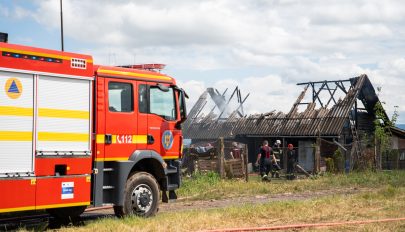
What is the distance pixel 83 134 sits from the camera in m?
11.0

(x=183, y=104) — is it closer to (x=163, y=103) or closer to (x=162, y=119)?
(x=163, y=103)

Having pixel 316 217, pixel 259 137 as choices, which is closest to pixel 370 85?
pixel 259 137

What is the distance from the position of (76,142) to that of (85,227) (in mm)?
1595

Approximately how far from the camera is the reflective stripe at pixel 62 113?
1036 centimetres

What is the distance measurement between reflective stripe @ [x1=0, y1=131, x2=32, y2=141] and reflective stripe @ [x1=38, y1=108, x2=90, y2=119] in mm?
450

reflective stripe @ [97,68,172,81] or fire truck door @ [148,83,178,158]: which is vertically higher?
reflective stripe @ [97,68,172,81]

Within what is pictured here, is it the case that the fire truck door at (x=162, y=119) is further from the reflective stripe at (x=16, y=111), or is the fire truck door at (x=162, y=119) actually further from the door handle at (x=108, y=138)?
the reflective stripe at (x=16, y=111)

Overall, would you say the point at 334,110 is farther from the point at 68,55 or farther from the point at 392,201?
the point at 68,55

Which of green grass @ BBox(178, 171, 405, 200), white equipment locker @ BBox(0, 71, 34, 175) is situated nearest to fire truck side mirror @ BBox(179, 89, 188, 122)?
white equipment locker @ BBox(0, 71, 34, 175)

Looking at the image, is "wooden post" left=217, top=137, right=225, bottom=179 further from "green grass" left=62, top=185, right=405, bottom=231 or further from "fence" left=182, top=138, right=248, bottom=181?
"green grass" left=62, top=185, right=405, bottom=231

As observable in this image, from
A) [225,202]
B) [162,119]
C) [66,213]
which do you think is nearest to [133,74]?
[162,119]

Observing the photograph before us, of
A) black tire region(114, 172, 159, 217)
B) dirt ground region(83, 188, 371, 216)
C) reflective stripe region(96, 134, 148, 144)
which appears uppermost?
reflective stripe region(96, 134, 148, 144)

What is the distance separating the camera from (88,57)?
36.6ft

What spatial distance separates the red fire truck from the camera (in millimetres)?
9898
